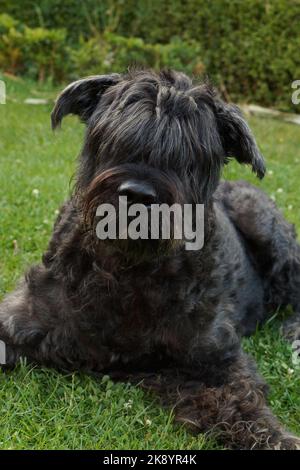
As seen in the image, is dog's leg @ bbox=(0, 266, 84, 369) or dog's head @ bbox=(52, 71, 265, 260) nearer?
dog's head @ bbox=(52, 71, 265, 260)

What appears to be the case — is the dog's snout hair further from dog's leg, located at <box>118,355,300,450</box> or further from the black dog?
dog's leg, located at <box>118,355,300,450</box>

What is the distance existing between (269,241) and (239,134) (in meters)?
1.67

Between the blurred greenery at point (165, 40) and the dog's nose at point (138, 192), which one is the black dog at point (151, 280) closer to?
the dog's nose at point (138, 192)

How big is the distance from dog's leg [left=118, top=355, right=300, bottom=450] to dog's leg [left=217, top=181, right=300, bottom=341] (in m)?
1.29

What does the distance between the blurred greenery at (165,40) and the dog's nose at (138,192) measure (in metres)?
8.27

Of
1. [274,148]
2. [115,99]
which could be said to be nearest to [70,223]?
[115,99]

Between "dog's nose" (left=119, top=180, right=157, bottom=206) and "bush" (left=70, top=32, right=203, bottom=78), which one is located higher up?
"bush" (left=70, top=32, right=203, bottom=78)

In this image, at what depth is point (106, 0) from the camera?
41.5ft

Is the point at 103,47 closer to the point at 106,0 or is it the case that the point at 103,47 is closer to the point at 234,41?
the point at 106,0

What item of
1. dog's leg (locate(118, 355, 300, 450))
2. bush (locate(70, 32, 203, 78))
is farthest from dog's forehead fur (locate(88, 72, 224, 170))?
bush (locate(70, 32, 203, 78))

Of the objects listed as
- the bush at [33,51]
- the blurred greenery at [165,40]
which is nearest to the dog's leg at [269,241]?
the blurred greenery at [165,40]

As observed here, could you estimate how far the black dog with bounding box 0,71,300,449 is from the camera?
3714 mm

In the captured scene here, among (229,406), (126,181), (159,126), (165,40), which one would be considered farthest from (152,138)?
(165,40)
